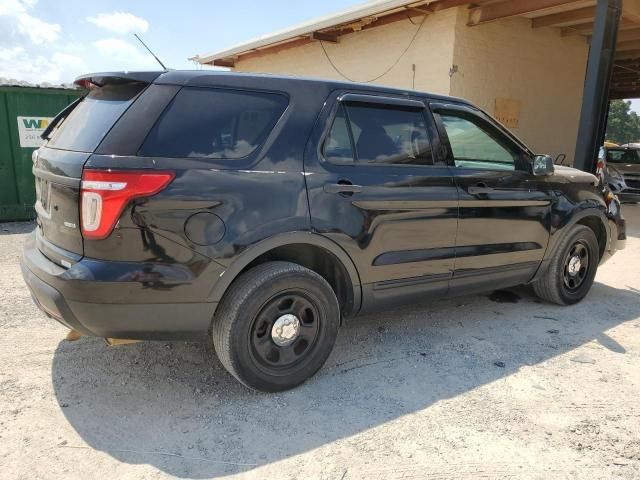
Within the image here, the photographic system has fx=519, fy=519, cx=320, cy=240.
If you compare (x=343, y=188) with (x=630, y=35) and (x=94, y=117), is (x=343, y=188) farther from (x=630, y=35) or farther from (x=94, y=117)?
(x=630, y=35)

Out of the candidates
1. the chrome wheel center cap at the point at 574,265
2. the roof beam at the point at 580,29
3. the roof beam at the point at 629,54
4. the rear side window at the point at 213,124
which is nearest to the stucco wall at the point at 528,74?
the roof beam at the point at 580,29

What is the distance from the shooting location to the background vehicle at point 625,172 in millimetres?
11445

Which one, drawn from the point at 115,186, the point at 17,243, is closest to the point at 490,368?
the point at 115,186

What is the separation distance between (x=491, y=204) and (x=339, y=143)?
142 cm

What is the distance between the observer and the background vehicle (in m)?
11.4

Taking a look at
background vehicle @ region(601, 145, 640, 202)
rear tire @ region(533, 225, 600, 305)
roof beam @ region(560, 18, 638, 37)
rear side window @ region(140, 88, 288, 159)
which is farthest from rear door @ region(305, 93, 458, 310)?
roof beam @ region(560, 18, 638, 37)

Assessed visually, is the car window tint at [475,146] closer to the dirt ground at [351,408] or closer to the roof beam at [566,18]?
the dirt ground at [351,408]

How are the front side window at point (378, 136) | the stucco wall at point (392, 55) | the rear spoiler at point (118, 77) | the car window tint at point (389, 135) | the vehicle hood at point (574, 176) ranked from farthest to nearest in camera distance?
the stucco wall at point (392, 55) → the vehicle hood at point (574, 176) → the car window tint at point (389, 135) → the front side window at point (378, 136) → the rear spoiler at point (118, 77)

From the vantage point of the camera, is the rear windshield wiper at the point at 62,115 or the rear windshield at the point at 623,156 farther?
the rear windshield at the point at 623,156

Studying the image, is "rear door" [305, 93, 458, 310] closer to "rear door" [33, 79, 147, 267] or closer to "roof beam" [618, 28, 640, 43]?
"rear door" [33, 79, 147, 267]

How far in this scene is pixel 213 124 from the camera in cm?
278

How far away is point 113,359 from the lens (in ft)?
11.3

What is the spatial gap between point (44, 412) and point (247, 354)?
113cm

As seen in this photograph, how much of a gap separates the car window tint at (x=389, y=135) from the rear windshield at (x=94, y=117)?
4.36 feet
